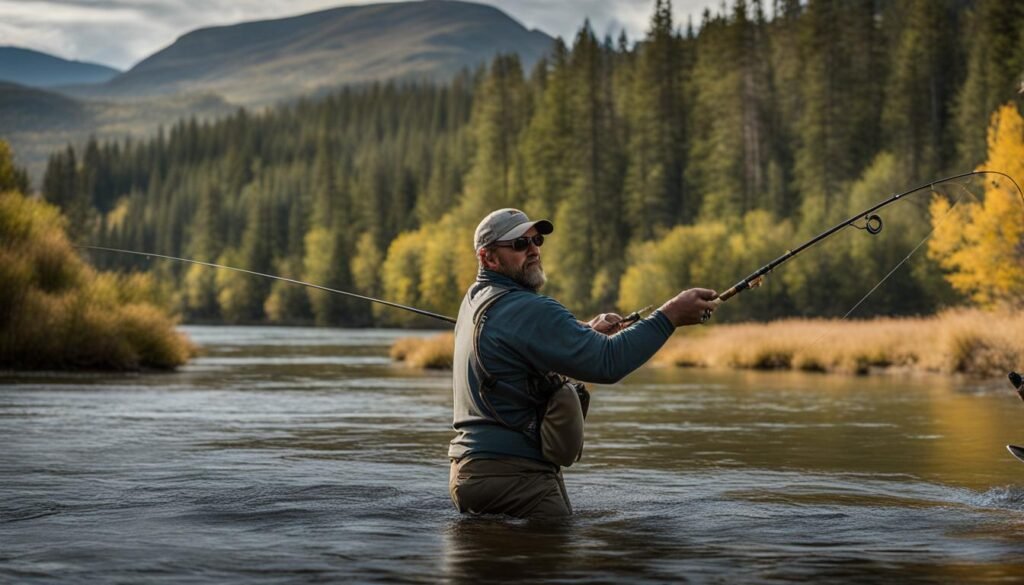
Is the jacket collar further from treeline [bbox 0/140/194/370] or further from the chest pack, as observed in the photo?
treeline [bbox 0/140/194/370]

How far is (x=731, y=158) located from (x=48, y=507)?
78.6 meters

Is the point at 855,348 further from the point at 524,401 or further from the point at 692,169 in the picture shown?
the point at 692,169

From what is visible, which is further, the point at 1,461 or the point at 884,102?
the point at 884,102

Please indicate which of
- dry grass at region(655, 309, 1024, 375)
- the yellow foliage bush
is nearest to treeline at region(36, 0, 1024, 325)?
dry grass at region(655, 309, 1024, 375)

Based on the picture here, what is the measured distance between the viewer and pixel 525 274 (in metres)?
8.12

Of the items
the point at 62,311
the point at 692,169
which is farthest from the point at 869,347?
the point at 692,169

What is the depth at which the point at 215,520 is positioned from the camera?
9.34 metres

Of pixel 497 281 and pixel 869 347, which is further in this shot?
pixel 869 347

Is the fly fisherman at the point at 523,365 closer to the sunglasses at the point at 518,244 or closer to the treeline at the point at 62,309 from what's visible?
the sunglasses at the point at 518,244

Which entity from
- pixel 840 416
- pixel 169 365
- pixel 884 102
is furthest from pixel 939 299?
pixel 840 416

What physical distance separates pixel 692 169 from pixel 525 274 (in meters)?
83.5

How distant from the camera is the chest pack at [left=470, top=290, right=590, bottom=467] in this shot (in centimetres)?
797

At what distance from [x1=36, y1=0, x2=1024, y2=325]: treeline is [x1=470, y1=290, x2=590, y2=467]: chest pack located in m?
56.5

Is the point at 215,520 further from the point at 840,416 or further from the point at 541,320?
the point at 840,416
